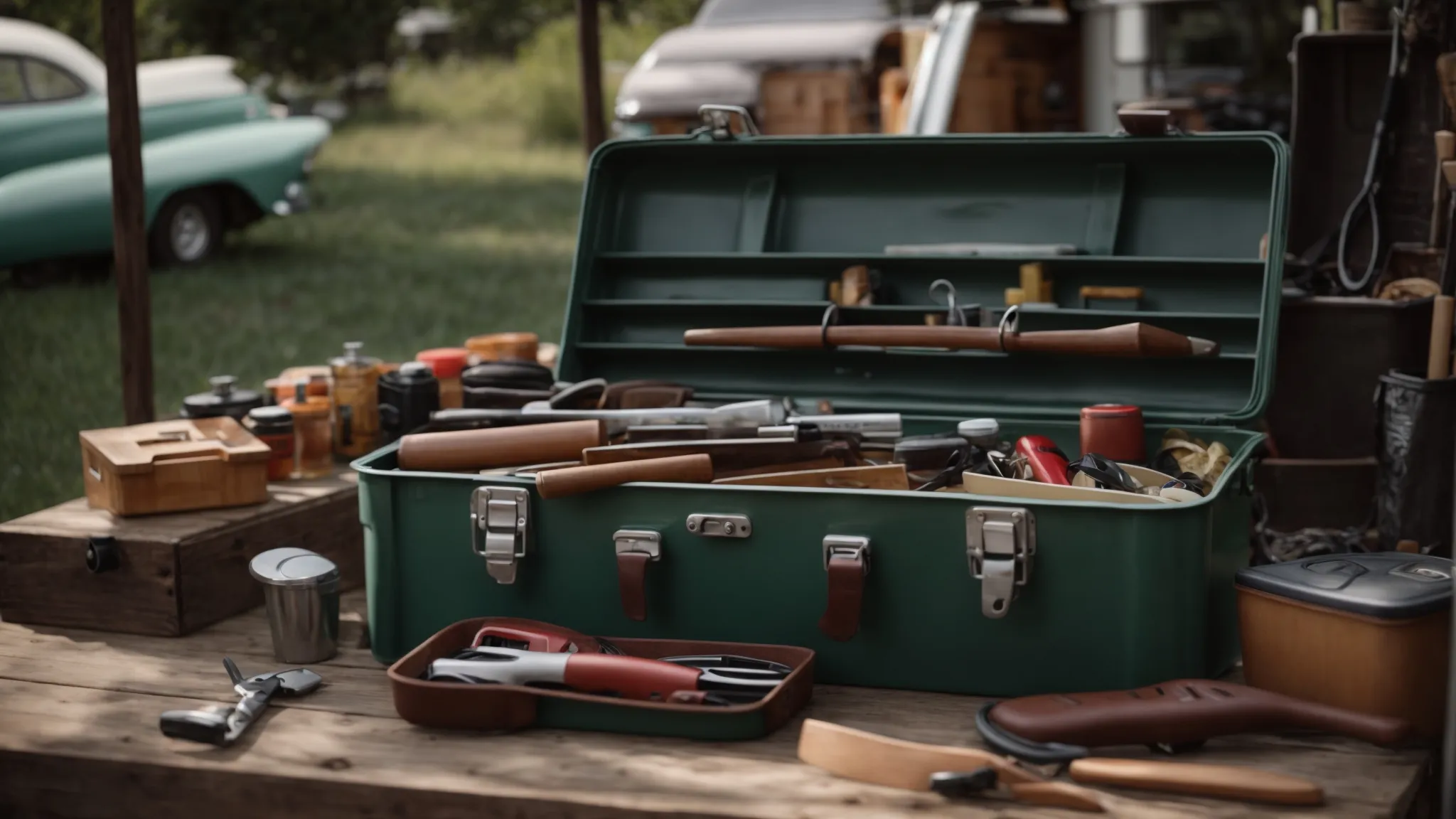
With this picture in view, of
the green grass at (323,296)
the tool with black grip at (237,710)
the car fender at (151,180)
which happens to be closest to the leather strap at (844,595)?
→ the tool with black grip at (237,710)

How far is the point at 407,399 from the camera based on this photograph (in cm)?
373

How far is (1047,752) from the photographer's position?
2.37 m

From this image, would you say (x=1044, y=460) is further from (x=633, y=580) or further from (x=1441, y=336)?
(x=1441, y=336)

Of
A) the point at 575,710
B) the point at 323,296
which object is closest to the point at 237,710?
the point at 575,710

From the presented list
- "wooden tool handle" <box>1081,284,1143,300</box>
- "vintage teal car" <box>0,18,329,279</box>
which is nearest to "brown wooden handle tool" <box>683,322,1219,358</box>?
"wooden tool handle" <box>1081,284,1143,300</box>

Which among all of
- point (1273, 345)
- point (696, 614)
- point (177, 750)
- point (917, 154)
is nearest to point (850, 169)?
point (917, 154)

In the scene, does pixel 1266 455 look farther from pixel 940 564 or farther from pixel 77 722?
pixel 77 722

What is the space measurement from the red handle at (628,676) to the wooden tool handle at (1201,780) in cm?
65

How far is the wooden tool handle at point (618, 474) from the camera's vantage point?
2.76 m

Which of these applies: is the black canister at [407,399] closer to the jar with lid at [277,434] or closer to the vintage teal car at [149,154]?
the jar with lid at [277,434]

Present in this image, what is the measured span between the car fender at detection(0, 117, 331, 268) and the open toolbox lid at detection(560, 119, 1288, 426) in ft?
12.4

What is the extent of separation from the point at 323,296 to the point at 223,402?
241 inches

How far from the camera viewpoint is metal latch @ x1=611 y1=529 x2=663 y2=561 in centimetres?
275

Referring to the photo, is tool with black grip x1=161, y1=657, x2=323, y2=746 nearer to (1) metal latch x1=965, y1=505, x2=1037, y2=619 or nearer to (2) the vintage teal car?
(1) metal latch x1=965, y1=505, x2=1037, y2=619
